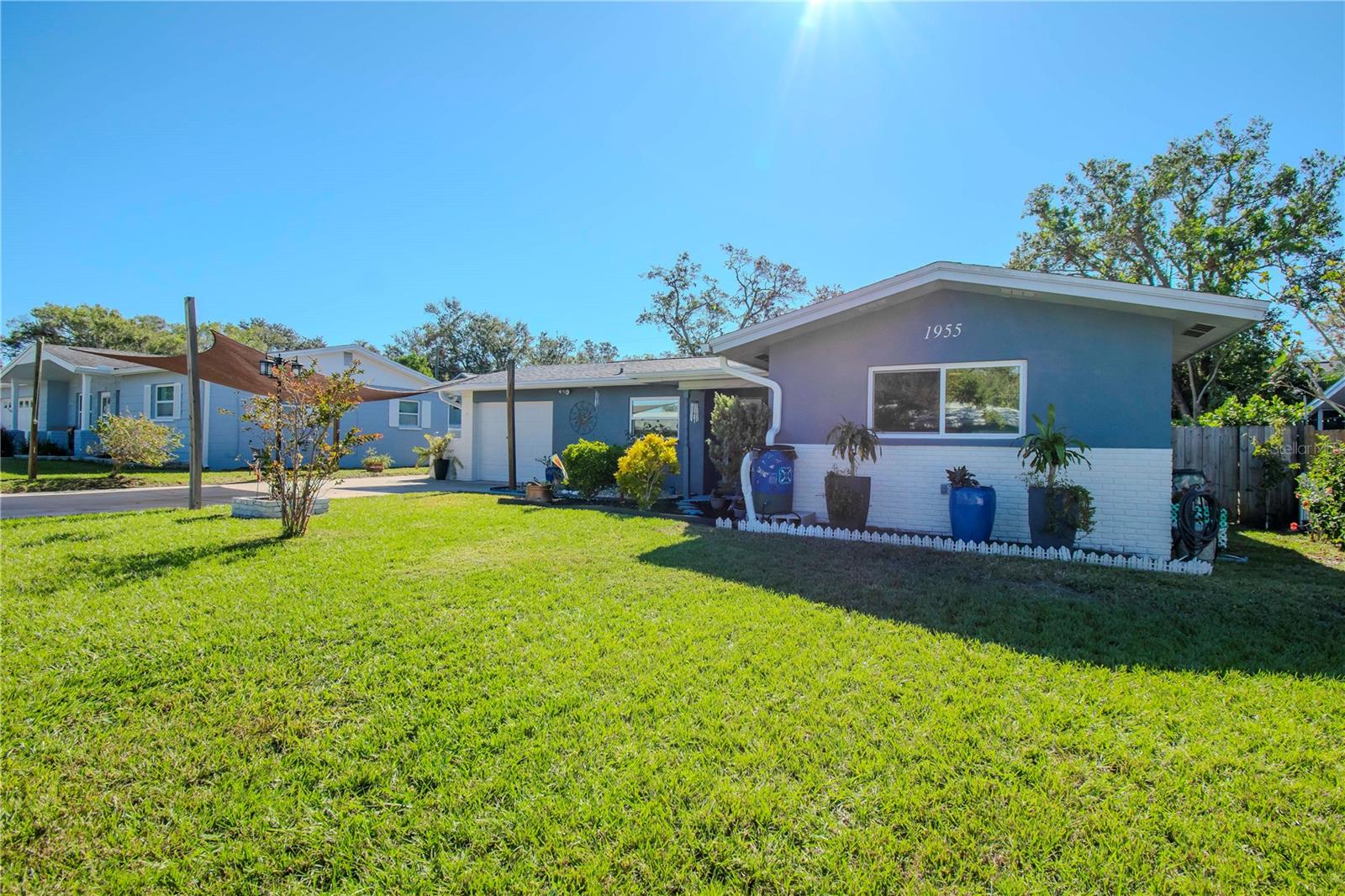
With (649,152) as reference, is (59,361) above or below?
below

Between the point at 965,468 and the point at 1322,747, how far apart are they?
4.67m

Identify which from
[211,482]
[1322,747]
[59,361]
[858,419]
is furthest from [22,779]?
[59,361]

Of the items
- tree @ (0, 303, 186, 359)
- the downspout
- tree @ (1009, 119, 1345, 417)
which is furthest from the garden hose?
tree @ (0, 303, 186, 359)

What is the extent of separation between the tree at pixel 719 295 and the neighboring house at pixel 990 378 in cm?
2235

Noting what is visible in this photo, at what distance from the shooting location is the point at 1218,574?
5656 mm

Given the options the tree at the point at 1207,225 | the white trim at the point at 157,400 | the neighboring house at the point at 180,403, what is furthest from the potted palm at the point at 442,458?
the tree at the point at 1207,225

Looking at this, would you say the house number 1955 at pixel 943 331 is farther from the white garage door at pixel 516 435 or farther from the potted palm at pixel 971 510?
the white garage door at pixel 516 435

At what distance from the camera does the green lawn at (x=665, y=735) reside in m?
1.94

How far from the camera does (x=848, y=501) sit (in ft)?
24.6

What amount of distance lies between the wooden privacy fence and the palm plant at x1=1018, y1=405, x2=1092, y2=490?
399 cm

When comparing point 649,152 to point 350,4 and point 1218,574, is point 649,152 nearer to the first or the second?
point 350,4

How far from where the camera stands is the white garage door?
14711 mm

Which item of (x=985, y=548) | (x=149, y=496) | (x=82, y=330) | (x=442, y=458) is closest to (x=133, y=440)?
(x=149, y=496)

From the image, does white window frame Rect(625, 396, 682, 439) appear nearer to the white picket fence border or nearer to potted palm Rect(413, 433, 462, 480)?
the white picket fence border
